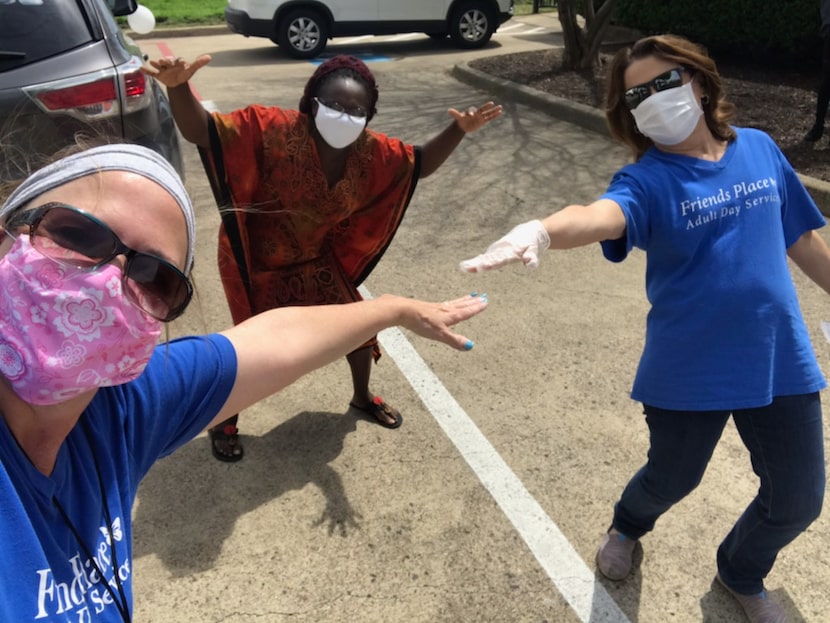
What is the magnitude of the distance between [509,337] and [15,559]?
3097 mm

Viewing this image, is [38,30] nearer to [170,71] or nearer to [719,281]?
[170,71]

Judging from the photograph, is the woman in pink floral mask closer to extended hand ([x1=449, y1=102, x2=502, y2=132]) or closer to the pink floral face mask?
the pink floral face mask

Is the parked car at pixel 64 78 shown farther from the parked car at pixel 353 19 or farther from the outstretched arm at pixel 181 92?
the parked car at pixel 353 19

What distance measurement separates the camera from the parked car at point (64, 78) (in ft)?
9.96

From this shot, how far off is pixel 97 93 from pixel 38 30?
365 mm

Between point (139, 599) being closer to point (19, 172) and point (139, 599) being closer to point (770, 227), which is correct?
point (19, 172)

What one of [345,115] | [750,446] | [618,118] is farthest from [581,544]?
[345,115]

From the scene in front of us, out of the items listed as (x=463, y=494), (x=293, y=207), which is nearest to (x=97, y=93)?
(x=293, y=207)

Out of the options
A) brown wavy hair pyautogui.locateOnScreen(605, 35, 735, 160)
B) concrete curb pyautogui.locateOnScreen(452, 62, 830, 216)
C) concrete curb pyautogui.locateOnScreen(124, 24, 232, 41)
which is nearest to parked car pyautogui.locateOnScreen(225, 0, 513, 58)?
concrete curb pyautogui.locateOnScreen(452, 62, 830, 216)

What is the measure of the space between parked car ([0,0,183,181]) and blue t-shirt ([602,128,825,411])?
2263 millimetres

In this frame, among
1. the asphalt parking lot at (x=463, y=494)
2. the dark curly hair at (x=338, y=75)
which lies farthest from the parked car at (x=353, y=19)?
the dark curly hair at (x=338, y=75)

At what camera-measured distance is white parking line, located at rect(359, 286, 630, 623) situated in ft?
7.70

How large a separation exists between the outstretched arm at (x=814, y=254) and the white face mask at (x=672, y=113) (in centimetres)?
49

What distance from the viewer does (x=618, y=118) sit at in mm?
2262
